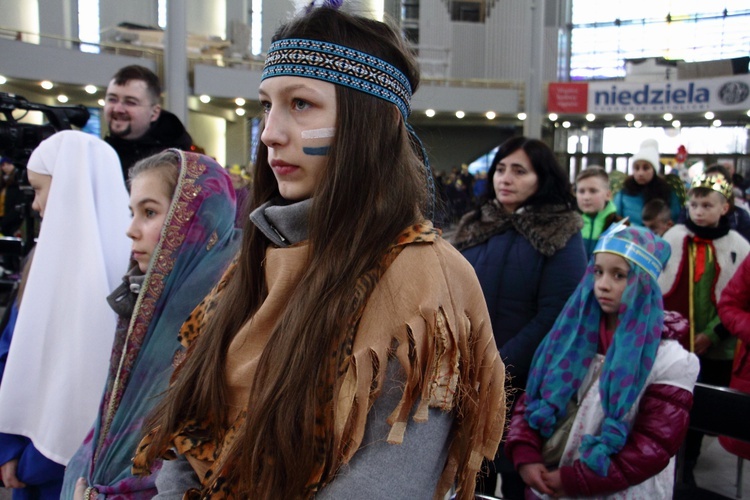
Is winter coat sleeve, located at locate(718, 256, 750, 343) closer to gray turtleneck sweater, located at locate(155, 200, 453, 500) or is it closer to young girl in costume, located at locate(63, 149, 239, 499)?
young girl in costume, located at locate(63, 149, 239, 499)

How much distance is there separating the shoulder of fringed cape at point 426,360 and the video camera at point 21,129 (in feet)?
7.25

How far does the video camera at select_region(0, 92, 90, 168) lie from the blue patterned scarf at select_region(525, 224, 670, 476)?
2224 mm

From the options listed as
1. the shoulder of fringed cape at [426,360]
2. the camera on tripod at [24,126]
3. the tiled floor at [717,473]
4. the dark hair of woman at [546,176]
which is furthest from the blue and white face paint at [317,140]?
the tiled floor at [717,473]

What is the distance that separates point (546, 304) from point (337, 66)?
5.84 ft

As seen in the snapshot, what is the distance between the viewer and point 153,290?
1771 mm

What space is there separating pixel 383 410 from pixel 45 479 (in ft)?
4.99

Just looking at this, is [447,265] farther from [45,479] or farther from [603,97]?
[603,97]

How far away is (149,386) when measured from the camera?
5.59 feet

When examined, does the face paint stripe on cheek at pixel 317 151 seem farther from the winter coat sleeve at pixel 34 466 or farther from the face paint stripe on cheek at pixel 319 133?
the winter coat sleeve at pixel 34 466

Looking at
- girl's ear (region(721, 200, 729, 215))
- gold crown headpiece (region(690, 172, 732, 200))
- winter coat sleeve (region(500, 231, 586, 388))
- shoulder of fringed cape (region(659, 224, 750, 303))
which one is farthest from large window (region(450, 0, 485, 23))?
winter coat sleeve (region(500, 231, 586, 388))

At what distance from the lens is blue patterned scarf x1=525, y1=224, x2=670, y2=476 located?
1.94 m

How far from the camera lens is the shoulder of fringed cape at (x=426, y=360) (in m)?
0.90

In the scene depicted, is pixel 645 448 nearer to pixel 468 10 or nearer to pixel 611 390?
pixel 611 390

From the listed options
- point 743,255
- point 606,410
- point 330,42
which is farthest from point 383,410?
point 743,255
